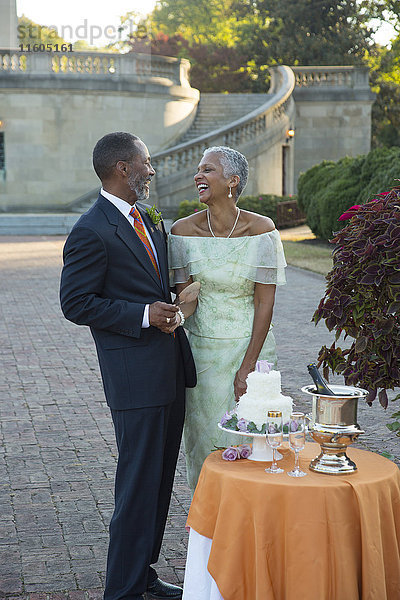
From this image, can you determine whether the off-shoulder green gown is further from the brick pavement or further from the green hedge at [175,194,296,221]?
the green hedge at [175,194,296,221]

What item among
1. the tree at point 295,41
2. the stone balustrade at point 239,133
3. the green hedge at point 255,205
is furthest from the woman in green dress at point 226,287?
the tree at point 295,41

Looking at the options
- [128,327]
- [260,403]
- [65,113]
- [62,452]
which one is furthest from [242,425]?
[65,113]

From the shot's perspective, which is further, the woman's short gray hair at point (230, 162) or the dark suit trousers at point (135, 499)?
the woman's short gray hair at point (230, 162)

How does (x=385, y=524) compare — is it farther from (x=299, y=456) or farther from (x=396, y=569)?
(x=299, y=456)

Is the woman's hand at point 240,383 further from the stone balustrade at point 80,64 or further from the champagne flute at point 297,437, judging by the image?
the stone balustrade at point 80,64

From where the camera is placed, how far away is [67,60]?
33.2 m

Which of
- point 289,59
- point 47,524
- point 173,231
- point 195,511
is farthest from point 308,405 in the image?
point 289,59

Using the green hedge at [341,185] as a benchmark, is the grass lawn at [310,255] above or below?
below

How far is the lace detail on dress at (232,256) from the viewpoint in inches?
169

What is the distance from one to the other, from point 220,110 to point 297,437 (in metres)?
34.6

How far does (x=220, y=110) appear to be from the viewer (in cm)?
3681

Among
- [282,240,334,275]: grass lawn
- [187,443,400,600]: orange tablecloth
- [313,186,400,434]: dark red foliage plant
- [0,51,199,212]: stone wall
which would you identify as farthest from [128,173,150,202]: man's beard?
[0,51,199,212]: stone wall

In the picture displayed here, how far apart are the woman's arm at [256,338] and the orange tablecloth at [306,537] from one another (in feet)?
3.07

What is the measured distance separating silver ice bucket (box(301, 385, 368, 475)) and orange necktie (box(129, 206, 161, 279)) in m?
1.05
